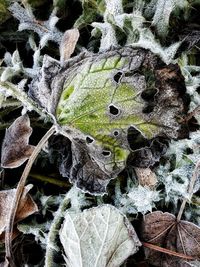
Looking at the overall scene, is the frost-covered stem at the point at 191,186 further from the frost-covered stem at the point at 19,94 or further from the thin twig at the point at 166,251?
the frost-covered stem at the point at 19,94

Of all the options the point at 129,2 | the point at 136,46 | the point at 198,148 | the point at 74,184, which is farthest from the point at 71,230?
the point at 129,2

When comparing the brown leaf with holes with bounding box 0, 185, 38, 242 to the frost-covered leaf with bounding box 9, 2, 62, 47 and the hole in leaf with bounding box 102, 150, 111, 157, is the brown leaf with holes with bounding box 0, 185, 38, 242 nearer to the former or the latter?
the hole in leaf with bounding box 102, 150, 111, 157

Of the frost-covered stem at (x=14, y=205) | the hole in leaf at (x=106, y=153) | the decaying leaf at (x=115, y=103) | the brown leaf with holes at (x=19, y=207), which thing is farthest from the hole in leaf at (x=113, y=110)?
the brown leaf with holes at (x=19, y=207)

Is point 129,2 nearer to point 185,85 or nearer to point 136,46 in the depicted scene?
point 136,46

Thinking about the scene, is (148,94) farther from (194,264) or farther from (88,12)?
(194,264)

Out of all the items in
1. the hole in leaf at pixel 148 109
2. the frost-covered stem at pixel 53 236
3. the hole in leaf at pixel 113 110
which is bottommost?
the frost-covered stem at pixel 53 236

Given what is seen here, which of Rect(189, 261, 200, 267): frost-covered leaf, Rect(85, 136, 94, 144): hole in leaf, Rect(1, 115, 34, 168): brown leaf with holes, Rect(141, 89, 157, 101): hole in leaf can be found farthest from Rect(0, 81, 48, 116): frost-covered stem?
Rect(189, 261, 200, 267): frost-covered leaf
